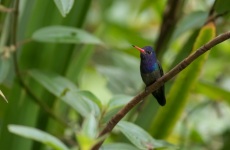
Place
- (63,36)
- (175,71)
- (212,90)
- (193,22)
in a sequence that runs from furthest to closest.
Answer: (212,90) → (193,22) → (63,36) → (175,71)

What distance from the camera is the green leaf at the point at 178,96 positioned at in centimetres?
97

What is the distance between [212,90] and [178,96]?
0.25 metres

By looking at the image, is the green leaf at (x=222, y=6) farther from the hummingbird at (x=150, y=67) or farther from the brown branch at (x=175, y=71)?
the brown branch at (x=175, y=71)

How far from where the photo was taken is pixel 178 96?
3.35 feet

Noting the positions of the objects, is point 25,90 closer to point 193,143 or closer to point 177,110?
point 177,110

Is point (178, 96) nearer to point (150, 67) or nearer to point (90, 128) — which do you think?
point (150, 67)

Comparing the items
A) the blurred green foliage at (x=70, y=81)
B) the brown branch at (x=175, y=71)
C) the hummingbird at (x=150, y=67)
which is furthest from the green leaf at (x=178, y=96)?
the brown branch at (x=175, y=71)

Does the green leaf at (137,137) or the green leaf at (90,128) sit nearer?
the green leaf at (90,128)

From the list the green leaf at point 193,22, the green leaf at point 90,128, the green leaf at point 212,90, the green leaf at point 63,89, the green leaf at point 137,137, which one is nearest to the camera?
the green leaf at point 90,128

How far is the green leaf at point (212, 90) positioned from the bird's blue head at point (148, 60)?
42cm

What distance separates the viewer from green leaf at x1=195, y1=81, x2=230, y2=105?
1.22 meters

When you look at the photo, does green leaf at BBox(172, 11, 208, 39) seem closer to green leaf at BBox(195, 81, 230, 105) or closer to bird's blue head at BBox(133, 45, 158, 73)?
green leaf at BBox(195, 81, 230, 105)

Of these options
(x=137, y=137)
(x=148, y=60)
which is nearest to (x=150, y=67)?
(x=148, y=60)

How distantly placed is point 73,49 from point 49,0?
5.1 inches
